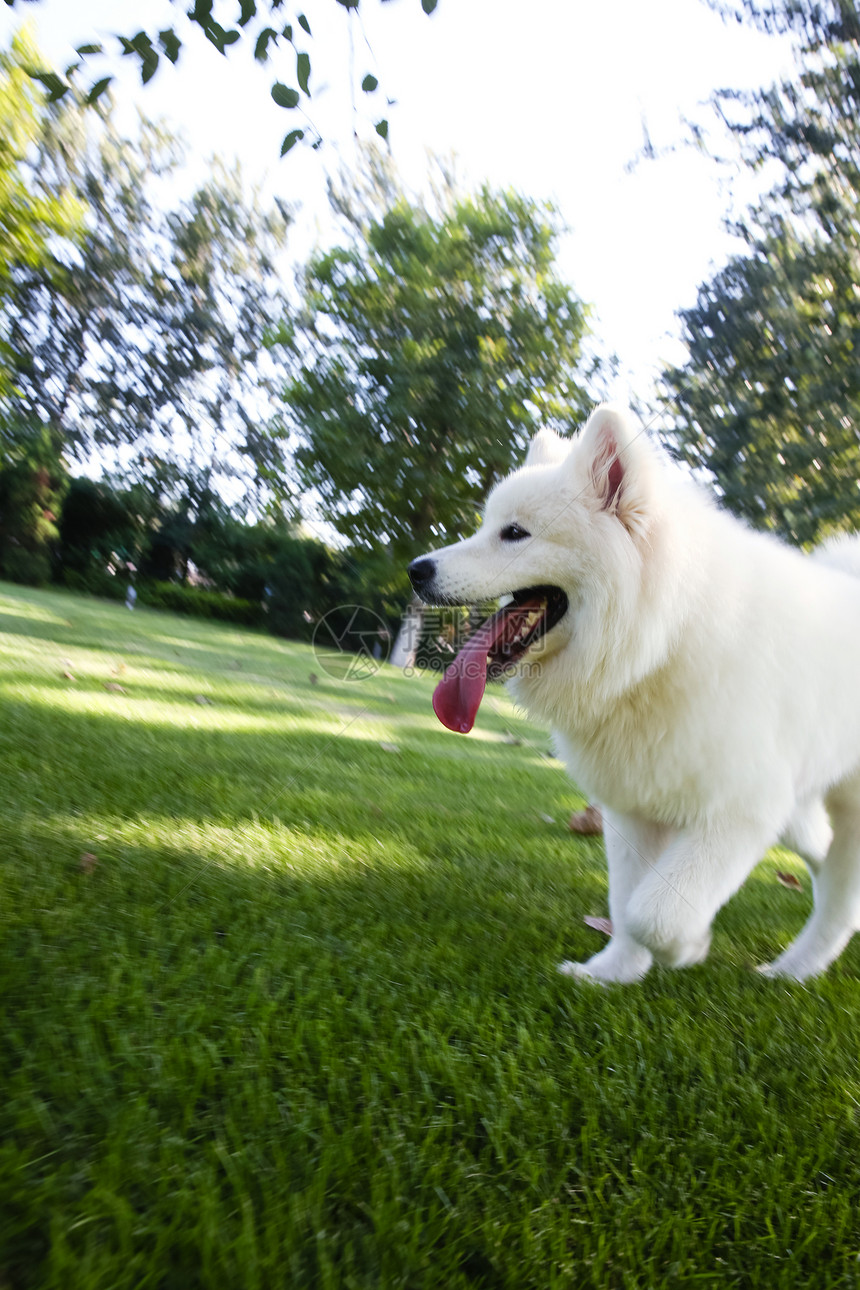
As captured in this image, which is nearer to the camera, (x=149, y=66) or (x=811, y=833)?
(x=149, y=66)

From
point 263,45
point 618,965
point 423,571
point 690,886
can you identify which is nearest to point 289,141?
point 263,45

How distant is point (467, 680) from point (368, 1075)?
4.80ft

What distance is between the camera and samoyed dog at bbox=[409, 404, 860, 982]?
231 centimetres

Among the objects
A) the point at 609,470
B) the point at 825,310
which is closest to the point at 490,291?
the point at 825,310

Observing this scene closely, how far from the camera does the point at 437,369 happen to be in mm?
21547

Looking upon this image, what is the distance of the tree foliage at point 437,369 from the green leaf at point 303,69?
1832 centimetres

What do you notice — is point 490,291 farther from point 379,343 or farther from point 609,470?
point 609,470

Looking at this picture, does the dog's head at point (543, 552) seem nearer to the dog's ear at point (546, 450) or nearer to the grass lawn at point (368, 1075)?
the dog's ear at point (546, 450)

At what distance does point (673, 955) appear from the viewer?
2307mm

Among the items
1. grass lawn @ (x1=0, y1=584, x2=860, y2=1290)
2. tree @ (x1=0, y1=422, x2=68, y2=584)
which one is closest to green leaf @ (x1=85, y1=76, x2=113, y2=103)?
grass lawn @ (x1=0, y1=584, x2=860, y2=1290)

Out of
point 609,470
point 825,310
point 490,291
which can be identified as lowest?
point 609,470

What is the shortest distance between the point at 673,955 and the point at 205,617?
26568 mm

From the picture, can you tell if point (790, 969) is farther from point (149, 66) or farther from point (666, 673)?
point (149, 66)

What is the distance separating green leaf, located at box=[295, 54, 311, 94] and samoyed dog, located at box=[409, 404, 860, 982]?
1641 mm
